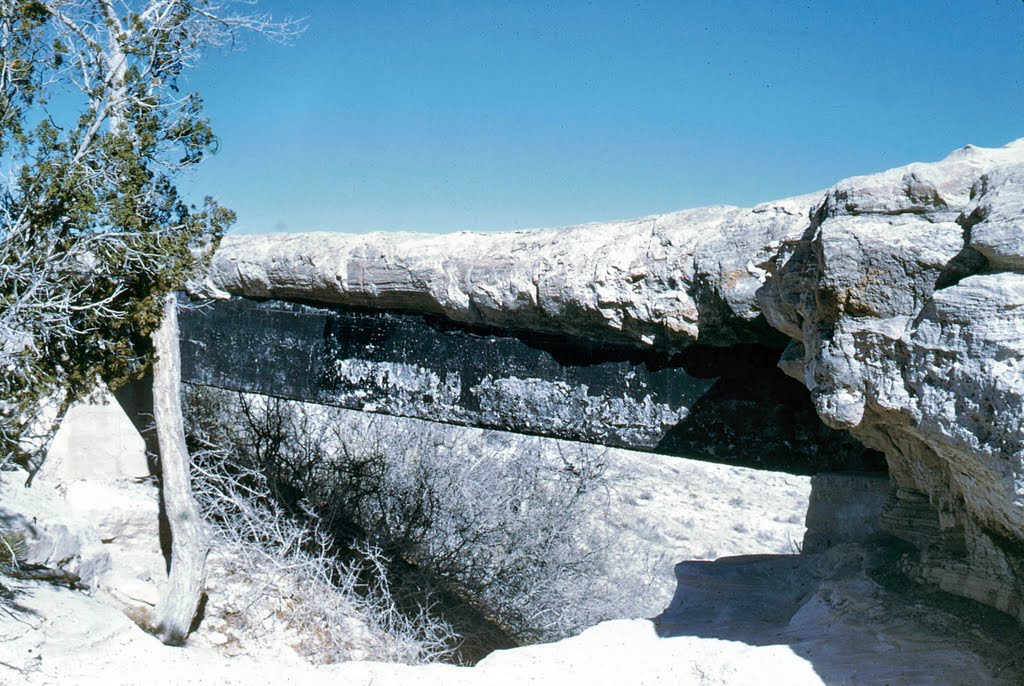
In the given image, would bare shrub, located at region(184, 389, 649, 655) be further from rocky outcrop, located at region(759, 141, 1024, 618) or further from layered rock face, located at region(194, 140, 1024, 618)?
rocky outcrop, located at region(759, 141, 1024, 618)

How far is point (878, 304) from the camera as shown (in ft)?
5.40

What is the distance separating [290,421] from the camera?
5.96 m

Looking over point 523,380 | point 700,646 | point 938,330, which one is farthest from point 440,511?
point 938,330

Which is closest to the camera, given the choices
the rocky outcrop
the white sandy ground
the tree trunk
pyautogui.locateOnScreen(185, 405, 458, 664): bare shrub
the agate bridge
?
the rocky outcrop

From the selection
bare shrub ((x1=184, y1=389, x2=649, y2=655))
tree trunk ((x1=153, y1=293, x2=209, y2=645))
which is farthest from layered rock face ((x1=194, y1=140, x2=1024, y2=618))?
bare shrub ((x1=184, y1=389, x2=649, y2=655))

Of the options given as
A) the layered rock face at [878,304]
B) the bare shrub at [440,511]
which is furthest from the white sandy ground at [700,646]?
the bare shrub at [440,511]

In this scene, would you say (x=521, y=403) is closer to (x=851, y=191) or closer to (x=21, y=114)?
(x=851, y=191)

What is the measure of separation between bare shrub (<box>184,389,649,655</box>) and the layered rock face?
3183mm

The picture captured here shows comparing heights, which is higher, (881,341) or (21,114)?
(21,114)

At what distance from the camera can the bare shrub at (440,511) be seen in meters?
5.50

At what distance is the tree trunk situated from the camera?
3.93 metres

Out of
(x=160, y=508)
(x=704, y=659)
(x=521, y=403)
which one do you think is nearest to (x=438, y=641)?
(x=160, y=508)

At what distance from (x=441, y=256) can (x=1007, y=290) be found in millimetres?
1797

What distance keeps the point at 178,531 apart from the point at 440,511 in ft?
6.89
